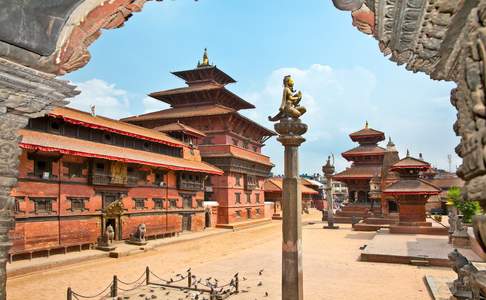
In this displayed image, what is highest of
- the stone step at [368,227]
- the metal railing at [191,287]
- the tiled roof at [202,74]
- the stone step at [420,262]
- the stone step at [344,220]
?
the tiled roof at [202,74]

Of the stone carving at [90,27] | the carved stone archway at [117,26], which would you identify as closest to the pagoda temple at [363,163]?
the carved stone archway at [117,26]

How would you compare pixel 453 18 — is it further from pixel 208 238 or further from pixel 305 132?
pixel 208 238

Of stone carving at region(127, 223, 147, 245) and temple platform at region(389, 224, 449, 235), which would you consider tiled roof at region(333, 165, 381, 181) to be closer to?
temple platform at region(389, 224, 449, 235)

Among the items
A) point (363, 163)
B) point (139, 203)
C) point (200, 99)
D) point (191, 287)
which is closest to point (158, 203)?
point (139, 203)

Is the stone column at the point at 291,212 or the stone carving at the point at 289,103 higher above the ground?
the stone carving at the point at 289,103

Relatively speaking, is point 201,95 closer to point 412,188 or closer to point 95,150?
point 95,150

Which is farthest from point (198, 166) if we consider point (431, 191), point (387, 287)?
point (387, 287)

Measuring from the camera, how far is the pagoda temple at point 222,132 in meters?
35.3

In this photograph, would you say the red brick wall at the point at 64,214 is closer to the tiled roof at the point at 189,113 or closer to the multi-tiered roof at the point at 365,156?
the tiled roof at the point at 189,113

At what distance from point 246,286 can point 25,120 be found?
10443 mm

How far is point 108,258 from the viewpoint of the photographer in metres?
18.8

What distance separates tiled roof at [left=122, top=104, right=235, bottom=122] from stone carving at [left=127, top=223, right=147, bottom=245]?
17299mm

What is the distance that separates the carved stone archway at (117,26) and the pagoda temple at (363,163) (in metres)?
37.0

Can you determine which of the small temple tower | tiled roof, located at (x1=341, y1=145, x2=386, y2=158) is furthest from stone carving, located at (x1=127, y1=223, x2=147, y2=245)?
tiled roof, located at (x1=341, y1=145, x2=386, y2=158)
